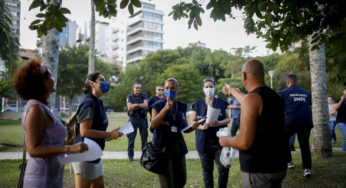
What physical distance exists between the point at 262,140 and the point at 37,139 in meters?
2.01

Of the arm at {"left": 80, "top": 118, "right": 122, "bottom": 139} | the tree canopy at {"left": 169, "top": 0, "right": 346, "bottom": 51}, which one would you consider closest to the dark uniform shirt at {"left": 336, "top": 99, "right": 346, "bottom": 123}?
the tree canopy at {"left": 169, "top": 0, "right": 346, "bottom": 51}

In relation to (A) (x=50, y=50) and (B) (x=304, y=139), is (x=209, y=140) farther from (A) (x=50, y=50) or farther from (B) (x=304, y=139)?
(A) (x=50, y=50)

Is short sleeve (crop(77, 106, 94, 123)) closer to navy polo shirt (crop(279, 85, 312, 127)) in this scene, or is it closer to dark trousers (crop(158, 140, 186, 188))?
dark trousers (crop(158, 140, 186, 188))

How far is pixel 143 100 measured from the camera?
28.8 feet

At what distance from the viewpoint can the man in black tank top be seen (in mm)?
2357

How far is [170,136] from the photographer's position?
3666 mm

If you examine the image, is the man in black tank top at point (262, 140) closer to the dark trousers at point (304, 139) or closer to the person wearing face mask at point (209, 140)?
the person wearing face mask at point (209, 140)

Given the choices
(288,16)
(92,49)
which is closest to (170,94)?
(288,16)

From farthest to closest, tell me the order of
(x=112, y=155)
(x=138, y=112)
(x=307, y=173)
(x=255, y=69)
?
1. (x=112, y=155)
2. (x=138, y=112)
3. (x=307, y=173)
4. (x=255, y=69)

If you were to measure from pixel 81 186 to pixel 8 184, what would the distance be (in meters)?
3.84

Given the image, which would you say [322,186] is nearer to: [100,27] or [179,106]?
[179,106]

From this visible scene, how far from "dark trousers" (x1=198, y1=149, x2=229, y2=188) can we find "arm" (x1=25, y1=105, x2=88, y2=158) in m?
2.59

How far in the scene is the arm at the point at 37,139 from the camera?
2195 mm

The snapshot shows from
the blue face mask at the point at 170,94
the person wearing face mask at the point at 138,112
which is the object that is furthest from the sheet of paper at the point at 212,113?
the person wearing face mask at the point at 138,112
